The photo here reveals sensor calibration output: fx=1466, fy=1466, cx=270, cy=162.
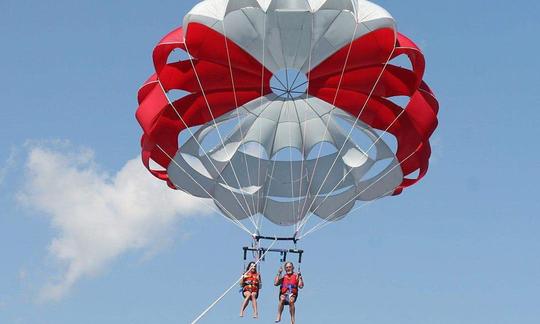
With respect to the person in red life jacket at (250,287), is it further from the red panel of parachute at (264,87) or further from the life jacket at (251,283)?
the red panel of parachute at (264,87)

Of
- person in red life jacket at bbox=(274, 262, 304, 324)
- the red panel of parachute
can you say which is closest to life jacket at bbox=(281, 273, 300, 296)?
person in red life jacket at bbox=(274, 262, 304, 324)

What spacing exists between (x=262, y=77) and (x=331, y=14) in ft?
6.25

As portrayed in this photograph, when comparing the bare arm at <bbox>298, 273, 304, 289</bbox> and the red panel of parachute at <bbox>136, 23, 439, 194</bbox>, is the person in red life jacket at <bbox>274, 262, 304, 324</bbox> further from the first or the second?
the red panel of parachute at <bbox>136, 23, 439, 194</bbox>

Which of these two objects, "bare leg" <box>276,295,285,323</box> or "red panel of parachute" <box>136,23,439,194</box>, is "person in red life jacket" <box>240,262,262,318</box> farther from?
"red panel of parachute" <box>136,23,439,194</box>

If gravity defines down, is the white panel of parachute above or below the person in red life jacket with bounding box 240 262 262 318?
above

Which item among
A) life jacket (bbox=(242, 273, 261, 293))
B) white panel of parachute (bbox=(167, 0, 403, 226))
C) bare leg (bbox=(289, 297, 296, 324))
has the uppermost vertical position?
white panel of parachute (bbox=(167, 0, 403, 226))

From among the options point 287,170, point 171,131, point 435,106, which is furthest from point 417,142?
point 171,131

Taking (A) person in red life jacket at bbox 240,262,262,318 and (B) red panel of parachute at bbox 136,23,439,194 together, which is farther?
(B) red panel of parachute at bbox 136,23,439,194

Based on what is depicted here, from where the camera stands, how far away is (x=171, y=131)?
92.4 ft

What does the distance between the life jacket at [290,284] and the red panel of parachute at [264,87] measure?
3430 mm

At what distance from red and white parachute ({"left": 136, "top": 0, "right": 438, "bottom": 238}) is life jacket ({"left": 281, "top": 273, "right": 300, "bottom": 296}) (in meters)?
1.53

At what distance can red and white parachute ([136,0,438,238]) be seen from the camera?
2677 cm

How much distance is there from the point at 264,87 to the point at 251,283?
4.04 meters

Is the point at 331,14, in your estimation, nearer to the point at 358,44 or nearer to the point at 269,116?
the point at 358,44
